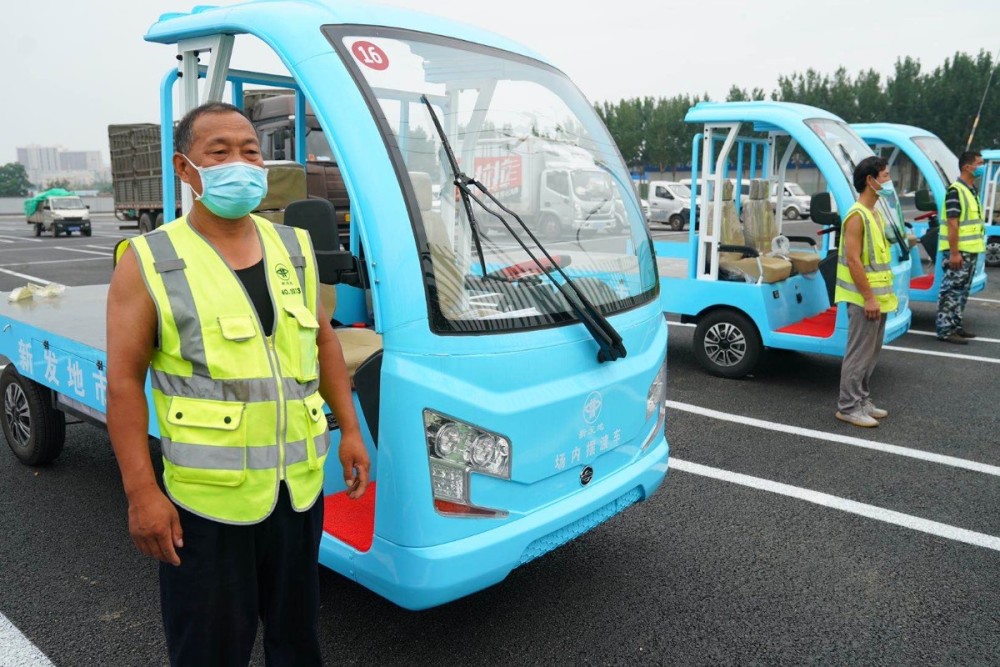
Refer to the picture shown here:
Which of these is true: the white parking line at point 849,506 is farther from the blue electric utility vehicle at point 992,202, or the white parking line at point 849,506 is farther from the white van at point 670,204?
the white van at point 670,204

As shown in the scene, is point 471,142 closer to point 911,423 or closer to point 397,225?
point 397,225

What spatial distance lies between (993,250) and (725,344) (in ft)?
31.4

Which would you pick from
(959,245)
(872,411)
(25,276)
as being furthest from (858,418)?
(25,276)

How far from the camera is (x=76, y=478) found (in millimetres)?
4238

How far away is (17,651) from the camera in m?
2.69

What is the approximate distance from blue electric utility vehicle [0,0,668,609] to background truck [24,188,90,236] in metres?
24.3

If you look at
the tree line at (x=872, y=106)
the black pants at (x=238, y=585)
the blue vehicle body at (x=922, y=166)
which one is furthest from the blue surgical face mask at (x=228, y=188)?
the tree line at (x=872, y=106)

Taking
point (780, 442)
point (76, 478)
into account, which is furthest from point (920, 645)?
point (76, 478)

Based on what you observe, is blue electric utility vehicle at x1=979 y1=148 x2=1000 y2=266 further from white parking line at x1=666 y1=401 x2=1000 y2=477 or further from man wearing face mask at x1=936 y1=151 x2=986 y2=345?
white parking line at x1=666 y1=401 x2=1000 y2=477

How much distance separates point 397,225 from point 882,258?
3.89m

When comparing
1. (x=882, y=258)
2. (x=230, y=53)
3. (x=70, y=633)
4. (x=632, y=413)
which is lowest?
A: (x=70, y=633)

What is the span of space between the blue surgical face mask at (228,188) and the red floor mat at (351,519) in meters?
1.07

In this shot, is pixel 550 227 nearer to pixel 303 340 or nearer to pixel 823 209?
pixel 303 340

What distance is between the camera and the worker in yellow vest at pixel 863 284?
5000 mm
